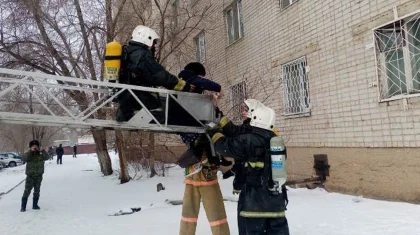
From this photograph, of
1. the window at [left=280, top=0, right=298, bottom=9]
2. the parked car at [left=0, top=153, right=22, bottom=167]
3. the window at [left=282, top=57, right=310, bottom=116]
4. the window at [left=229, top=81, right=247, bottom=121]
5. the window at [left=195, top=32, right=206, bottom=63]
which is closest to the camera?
the window at [left=282, top=57, right=310, bottom=116]

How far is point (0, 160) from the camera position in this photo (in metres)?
35.3

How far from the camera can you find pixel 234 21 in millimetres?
11570

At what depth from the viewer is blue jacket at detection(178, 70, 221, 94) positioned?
4.04 metres

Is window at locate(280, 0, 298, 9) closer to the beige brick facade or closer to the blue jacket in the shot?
the beige brick facade

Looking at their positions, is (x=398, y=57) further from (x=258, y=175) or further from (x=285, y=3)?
(x=258, y=175)

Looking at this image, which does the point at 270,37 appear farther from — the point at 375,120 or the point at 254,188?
the point at 254,188

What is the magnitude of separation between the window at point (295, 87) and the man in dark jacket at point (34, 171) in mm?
6033

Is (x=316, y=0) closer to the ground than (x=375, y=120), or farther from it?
farther from it

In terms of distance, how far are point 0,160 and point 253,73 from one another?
109 feet

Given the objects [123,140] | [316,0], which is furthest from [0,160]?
[316,0]

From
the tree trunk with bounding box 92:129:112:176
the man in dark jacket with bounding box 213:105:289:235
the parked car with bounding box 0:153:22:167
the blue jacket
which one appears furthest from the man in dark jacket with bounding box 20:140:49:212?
the parked car with bounding box 0:153:22:167

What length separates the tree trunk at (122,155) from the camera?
11.1 meters

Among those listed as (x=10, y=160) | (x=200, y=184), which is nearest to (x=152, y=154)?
(x=200, y=184)

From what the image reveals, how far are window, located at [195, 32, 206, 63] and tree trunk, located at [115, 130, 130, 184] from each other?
14.6 ft
